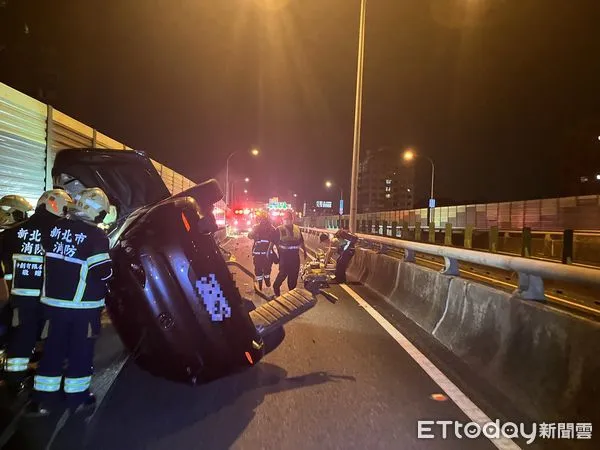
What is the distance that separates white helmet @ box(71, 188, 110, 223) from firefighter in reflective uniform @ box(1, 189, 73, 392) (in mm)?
230

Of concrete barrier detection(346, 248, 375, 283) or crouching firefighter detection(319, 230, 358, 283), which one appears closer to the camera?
crouching firefighter detection(319, 230, 358, 283)

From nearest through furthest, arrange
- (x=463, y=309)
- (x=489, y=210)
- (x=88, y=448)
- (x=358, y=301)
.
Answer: (x=88, y=448), (x=463, y=309), (x=358, y=301), (x=489, y=210)

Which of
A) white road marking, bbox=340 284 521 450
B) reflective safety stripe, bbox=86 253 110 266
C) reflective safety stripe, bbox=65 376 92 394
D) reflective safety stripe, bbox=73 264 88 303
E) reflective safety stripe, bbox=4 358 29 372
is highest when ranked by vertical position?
reflective safety stripe, bbox=86 253 110 266

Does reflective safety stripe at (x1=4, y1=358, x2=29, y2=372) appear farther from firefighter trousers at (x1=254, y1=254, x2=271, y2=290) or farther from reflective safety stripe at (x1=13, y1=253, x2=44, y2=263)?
firefighter trousers at (x1=254, y1=254, x2=271, y2=290)

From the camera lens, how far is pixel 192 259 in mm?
4496

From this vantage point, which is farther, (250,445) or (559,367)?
(559,367)

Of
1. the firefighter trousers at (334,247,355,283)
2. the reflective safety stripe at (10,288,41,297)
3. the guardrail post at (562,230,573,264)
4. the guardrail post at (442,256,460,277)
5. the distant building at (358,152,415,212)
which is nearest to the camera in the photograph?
the reflective safety stripe at (10,288,41,297)

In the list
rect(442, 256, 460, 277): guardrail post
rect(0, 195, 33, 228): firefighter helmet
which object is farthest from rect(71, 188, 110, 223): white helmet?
rect(442, 256, 460, 277): guardrail post

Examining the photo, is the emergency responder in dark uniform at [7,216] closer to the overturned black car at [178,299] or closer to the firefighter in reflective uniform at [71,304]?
the firefighter in reflective uniform at [71,304]

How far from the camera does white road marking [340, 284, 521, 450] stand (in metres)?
4.03

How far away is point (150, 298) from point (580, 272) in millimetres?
3712

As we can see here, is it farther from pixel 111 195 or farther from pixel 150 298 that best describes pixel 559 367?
pixel 111 195

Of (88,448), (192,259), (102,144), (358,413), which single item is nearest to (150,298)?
(192,259)

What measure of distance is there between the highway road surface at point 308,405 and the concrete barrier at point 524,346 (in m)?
0.21
